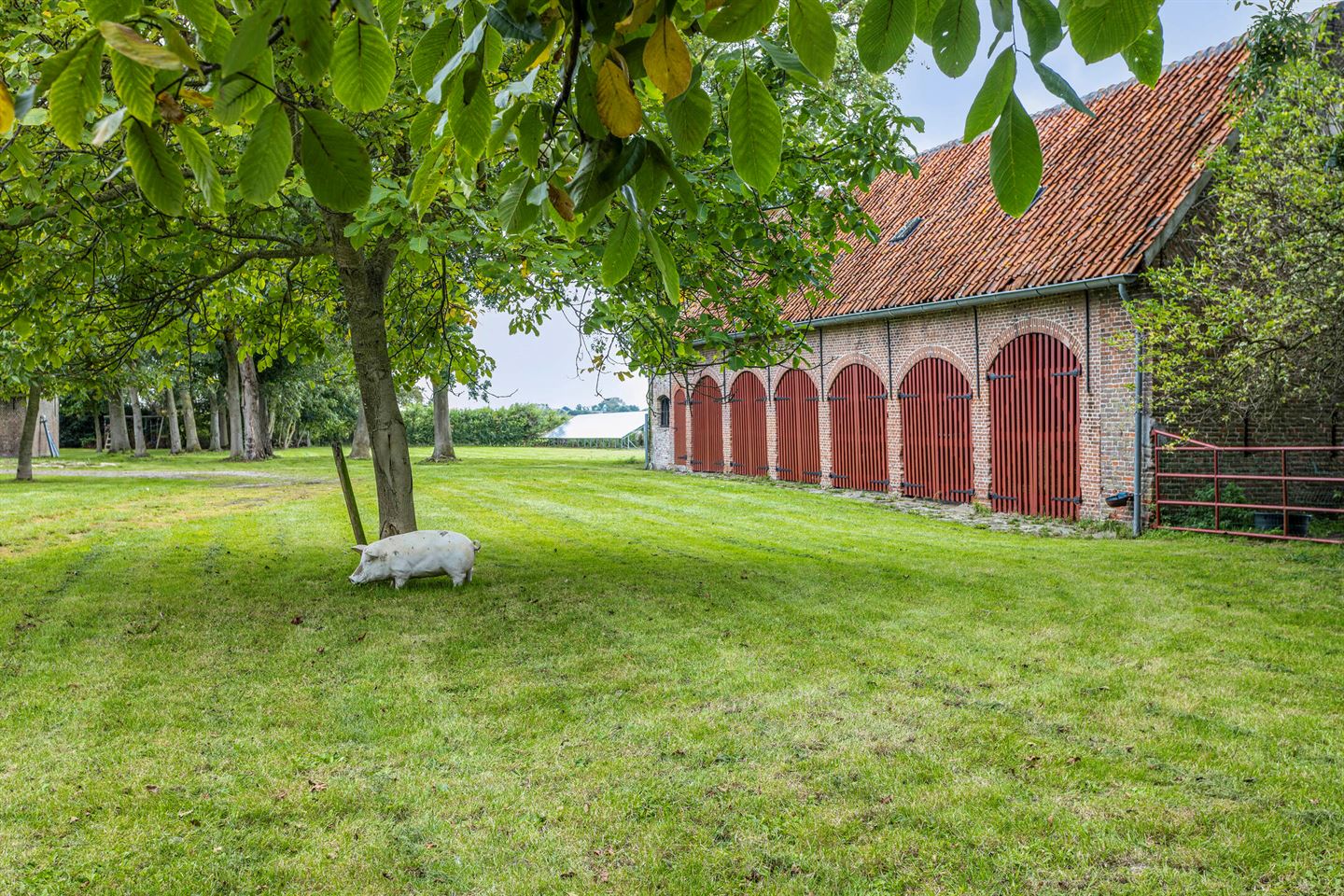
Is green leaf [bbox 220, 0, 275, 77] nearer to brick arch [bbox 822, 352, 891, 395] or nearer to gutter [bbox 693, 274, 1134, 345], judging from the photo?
gutter [bbox 693, 274, 1134, 345]

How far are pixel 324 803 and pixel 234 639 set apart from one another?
124 inches

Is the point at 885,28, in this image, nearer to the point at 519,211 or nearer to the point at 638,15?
the point at 638,15

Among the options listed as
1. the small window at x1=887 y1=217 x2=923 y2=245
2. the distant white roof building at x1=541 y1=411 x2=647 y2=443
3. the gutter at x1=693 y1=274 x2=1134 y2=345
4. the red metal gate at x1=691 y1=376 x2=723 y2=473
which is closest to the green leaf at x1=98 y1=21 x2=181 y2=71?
the gutter at x1=693 y1=274 x2=1134 y2=345

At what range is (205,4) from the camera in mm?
1196

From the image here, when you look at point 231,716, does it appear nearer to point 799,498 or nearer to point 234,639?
point 234,639

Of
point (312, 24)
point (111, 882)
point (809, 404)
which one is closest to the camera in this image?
point (312, 24)

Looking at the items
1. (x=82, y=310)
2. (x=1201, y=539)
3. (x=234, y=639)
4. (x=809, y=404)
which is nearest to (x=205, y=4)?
(x=234, y=639)

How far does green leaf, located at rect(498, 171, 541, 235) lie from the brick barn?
822 centimetres

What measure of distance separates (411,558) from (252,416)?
74.0 feet

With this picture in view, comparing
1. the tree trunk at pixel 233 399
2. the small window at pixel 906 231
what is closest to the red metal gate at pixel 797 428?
the small window at pixel 906 231

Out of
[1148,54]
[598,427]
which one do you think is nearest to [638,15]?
[1148,54]

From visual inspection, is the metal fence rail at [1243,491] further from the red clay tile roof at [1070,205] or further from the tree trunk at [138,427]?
the tree trunk at [138,427]

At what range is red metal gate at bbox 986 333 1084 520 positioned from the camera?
533 inches

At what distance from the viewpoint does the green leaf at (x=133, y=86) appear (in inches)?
45.2
